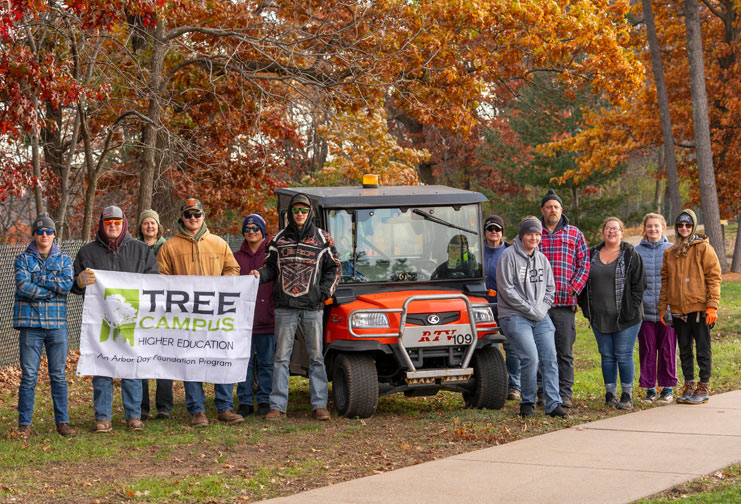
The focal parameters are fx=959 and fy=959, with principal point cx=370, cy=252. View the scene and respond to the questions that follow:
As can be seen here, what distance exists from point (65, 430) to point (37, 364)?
2.20 feet

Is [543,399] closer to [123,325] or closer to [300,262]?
[300,262]

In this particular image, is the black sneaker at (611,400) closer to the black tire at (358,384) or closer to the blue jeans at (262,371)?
the black tire at (358,384)

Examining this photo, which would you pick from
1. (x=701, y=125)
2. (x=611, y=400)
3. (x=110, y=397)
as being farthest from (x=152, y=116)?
(x=701, y=125)

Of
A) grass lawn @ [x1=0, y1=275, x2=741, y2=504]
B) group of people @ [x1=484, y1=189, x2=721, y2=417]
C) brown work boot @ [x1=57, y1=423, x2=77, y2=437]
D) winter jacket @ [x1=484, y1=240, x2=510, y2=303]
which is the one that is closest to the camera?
grass lawn @ [x1=0, y1=275, x2=741, y2=504]

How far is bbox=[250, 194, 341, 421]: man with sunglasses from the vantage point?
368 inches

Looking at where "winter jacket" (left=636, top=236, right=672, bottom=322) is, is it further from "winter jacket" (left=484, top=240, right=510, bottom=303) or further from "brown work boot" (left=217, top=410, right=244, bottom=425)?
"brown work boot" (left=217, top=410, right=244, bottom=425)

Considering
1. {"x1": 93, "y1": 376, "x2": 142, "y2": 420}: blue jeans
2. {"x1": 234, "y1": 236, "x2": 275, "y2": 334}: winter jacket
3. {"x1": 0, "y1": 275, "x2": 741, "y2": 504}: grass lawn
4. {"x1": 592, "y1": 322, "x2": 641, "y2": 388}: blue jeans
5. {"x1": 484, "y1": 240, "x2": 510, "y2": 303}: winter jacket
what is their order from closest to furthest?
{"x1": 0, "y1": 275, "x2": 741, "y2": 504}: grass lawn
{"x1": 93, "y1": 376, "x2": 142, "y2": 420}: blue jeans
{"x1": 592, "y1": 322, "x2": 641, "y2": 388}: blue jeans
{"x1": 234, "y1": 236, "x2": 275, "y2": 334}: winter jacket
{"x1": 484, "y1": 240, "x2": 510, "y2": 303}: winter jacket

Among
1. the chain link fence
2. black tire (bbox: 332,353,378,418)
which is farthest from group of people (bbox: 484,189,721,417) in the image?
the chain link fence

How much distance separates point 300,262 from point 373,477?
3026 millimetres

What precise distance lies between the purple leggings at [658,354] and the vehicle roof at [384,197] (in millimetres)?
2238

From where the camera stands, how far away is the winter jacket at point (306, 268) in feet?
→ 30.6

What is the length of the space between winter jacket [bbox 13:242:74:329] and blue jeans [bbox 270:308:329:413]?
2.09 metres

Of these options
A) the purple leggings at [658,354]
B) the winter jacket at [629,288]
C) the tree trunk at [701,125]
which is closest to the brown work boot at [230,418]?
the winter jacket at [629,288]

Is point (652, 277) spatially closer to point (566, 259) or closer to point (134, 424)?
point (566, 259)
